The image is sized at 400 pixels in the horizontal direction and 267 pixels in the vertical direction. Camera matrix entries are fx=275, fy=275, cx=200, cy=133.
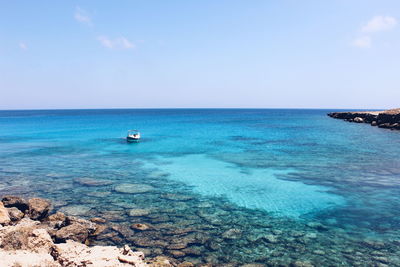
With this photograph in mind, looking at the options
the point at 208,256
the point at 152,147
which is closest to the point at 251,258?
the point at 208,256

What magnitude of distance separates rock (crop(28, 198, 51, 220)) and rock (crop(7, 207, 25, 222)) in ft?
1.51

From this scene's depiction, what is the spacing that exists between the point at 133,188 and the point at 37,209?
768 centimetres

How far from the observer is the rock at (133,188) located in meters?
21.5

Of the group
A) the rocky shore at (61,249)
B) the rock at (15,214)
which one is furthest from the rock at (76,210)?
the rocky shore at (61,249)

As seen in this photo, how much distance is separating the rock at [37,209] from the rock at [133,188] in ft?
19.4

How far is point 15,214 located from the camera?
1533 centimetres

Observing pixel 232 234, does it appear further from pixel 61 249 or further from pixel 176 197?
pixel 61 249

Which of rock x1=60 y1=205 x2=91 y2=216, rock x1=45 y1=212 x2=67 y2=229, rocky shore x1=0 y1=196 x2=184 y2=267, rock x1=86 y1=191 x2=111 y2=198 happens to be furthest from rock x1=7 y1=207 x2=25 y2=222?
rock x1=86 y1=191 x2=111 y2=198

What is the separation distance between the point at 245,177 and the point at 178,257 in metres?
14.6

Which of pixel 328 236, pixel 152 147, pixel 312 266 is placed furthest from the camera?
pixel 152 147

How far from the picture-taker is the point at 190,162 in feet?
109

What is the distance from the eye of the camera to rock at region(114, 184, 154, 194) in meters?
21.5

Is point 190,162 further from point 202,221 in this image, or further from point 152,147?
point 202,221

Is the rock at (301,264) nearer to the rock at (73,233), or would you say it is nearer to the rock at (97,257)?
the rock at (97,257)
